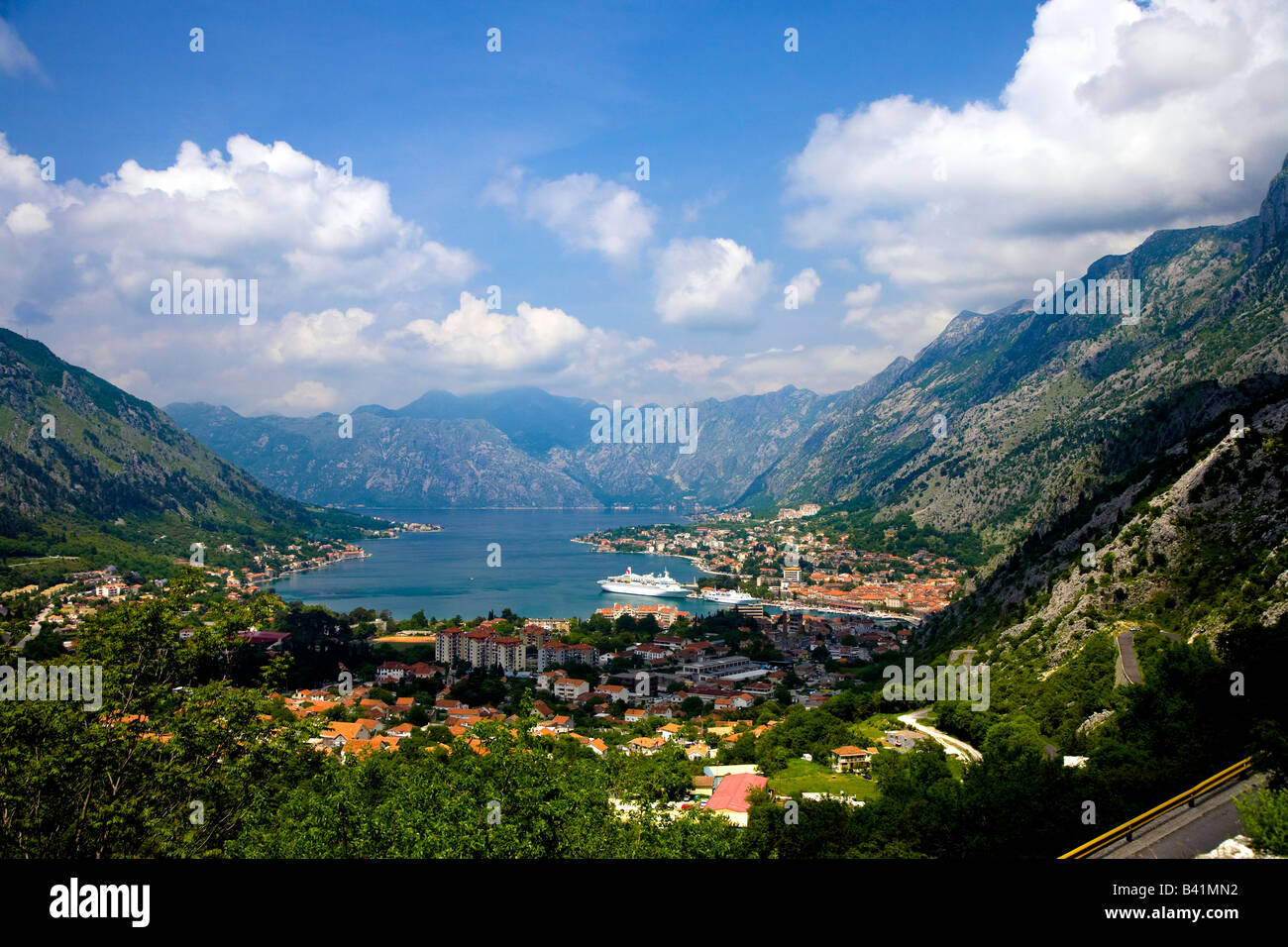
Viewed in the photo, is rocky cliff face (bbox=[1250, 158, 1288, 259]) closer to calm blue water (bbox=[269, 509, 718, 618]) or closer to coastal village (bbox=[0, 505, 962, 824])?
coastal village (bbox=[0, 505, 962, 824])

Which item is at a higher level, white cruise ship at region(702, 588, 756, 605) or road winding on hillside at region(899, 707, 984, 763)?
road winding on hillside at region(899, 707, 984, 763)

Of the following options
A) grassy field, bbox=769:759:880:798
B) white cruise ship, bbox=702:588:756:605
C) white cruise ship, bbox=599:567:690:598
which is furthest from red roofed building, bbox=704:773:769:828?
white cruise ship, bbox=599:567:690:598

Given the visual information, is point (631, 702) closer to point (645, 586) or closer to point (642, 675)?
point (642, 675)

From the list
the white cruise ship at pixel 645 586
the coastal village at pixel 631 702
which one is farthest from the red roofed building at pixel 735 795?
the white cruise ship at pixel 645 586

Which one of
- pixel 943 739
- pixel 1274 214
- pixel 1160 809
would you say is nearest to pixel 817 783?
pixel 943 739

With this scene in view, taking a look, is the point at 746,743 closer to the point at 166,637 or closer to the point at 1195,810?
the point at 1195,810

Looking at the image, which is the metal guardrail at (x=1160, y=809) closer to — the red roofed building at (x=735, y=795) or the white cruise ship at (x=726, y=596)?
the red roofed building at (x=735, y=795)
